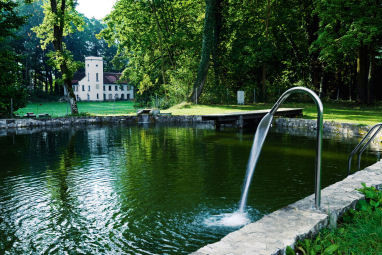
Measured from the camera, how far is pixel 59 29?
2494cm

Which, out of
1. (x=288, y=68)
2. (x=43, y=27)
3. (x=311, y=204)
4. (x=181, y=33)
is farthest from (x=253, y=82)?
(x=311, y=204)

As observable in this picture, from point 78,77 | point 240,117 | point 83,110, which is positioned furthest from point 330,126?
point 78,77

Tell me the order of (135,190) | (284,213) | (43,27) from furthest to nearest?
(43,27), (135,190), (284,213)

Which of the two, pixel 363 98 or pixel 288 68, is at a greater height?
pixel 288 68

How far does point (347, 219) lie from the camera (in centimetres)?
434

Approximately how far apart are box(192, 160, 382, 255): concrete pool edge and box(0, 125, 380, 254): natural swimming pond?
1.22 meters

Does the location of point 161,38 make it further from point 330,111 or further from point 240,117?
point 330,111

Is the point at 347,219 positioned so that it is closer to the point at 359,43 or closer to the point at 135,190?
the point at 135,190

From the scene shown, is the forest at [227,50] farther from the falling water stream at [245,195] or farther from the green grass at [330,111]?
the falling water stream at [245,195]

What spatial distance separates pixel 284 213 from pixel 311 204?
51cm

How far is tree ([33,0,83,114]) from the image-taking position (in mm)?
23828

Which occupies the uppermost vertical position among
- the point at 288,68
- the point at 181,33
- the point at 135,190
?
Result: the point at 181,33

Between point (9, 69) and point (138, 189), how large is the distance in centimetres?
1838

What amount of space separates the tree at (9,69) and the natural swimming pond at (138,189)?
29.8 feet
